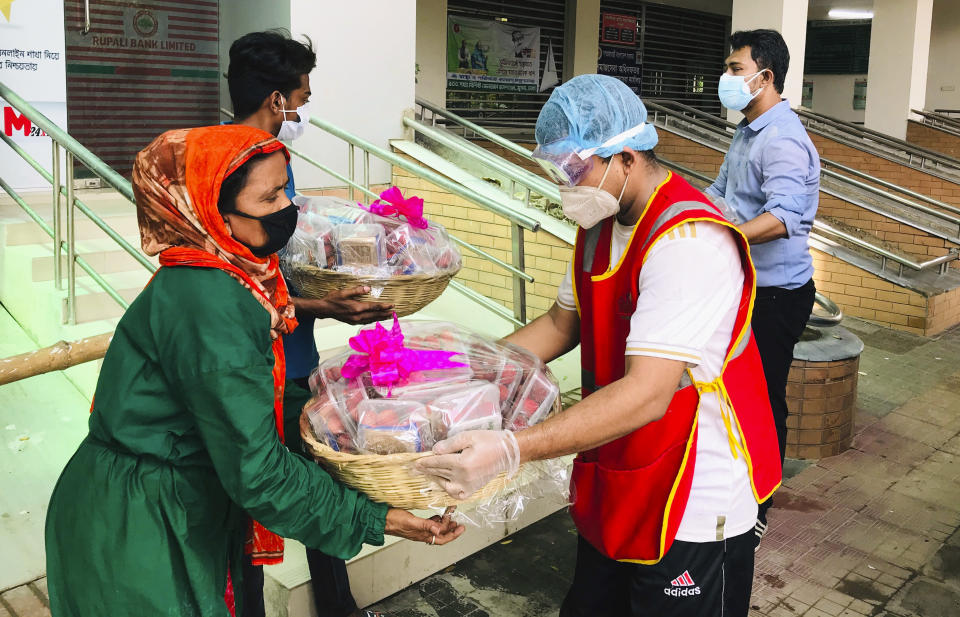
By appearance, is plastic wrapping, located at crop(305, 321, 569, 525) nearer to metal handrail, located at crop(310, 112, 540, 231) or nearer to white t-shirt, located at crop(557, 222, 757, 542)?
white t-shirt, located at crop(557, 222, 757, 542)

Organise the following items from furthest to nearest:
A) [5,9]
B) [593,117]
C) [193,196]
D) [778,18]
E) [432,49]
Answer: [432,49], [778,18], [5,9], [593,117], [193,196]

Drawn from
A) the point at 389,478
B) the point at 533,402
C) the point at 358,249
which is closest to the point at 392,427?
the point at 389,478

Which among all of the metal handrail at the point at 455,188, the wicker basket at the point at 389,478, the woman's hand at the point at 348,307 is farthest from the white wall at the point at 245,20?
the wicker basket at the point at 389,478

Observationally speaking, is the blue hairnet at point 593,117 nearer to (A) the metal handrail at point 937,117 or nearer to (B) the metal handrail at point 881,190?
(B) the metal handrail at point 881,190

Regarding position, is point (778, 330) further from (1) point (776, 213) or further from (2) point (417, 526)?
(2) point (417, 526)

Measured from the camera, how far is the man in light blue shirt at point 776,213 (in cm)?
370

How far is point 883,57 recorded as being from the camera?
1323 centimetres

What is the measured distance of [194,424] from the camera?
67.6 inches

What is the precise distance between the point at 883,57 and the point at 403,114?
9432 mm

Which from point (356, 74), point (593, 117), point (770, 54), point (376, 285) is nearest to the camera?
point (593, 117)

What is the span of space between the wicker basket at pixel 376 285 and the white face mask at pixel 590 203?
0.60 meters

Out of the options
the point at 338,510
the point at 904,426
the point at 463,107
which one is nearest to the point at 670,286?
the point at 338,510

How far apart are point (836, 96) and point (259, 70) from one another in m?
19.4

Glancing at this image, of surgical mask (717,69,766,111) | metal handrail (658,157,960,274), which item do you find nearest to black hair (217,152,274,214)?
surgical mask (717,69,766,111)
